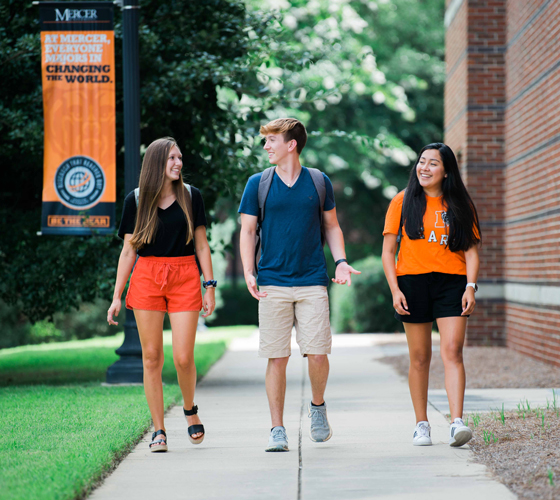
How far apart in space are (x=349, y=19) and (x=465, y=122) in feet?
35.7

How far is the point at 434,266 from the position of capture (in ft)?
16.7

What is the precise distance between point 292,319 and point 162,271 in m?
0.88

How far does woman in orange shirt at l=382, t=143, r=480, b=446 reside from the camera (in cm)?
505

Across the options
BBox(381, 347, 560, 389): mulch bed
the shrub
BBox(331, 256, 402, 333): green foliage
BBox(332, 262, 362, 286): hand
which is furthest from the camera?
the shrub

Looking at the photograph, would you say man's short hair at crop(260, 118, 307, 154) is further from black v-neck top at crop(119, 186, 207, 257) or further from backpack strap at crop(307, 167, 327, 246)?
black v-neck top at crop(119, 186, 207, 257)

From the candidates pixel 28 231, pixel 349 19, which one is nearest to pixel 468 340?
pixel 28 231

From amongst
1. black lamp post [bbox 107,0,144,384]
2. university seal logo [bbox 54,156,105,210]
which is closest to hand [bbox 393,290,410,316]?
black lamp post [bbox 107,0,144,384]

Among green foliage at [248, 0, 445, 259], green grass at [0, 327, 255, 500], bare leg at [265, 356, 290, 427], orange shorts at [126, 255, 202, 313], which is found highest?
green foliage at [248, 0, 445, 259]

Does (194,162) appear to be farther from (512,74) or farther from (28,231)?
(512,74)

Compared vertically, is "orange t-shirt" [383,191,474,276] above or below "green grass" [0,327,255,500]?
above

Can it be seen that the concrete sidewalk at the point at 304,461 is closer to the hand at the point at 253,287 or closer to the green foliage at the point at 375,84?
the hand at the point at 253,287

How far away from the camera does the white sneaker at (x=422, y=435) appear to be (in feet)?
17.0

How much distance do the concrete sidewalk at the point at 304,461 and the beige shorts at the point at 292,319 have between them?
0.67 meters

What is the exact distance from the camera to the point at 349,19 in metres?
22.0
